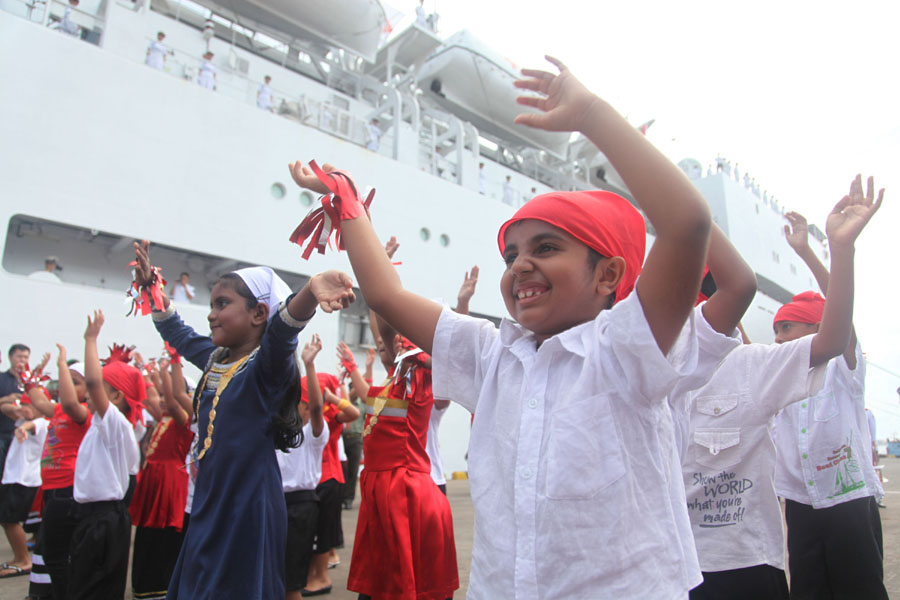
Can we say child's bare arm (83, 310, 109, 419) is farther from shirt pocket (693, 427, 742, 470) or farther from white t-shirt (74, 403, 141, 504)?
shirt pocket (693, 427, 742, 470)

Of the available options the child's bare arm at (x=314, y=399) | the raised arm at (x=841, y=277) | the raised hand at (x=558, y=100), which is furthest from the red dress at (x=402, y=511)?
the raised hand at (x=558, y=100)

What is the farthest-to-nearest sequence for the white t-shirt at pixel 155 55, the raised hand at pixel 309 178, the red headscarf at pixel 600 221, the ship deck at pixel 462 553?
the white t-shirt at pixel 155 55 → the ship deck at pixel 462 553 → the raised hand at pixel 309 178 → the red headscarf at pixel 600 221

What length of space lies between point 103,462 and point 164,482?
20.6 inches

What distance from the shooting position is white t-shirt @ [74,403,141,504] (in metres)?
2.75

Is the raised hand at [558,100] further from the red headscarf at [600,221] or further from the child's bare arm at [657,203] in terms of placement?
the red headscarf at [600,221]

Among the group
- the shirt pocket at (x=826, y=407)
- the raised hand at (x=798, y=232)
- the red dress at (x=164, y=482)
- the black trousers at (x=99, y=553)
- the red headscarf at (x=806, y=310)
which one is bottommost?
the black trousers at (x=99, y=553)

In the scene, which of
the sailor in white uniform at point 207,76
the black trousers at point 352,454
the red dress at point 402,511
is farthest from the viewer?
the sailor in white uniform at point 207,76

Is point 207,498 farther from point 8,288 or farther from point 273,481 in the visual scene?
point 8,288

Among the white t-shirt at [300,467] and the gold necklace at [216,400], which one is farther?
the white t-shirt at [300,467]

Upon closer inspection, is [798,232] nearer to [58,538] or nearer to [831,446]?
[831,446]

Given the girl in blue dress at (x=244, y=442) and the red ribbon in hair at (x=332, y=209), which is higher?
the red ribbon in hair at (x=332, y=209)

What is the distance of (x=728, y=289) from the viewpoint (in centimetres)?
114

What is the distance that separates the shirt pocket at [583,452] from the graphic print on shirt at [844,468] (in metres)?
1.53

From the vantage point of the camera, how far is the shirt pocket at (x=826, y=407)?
2.01 m
